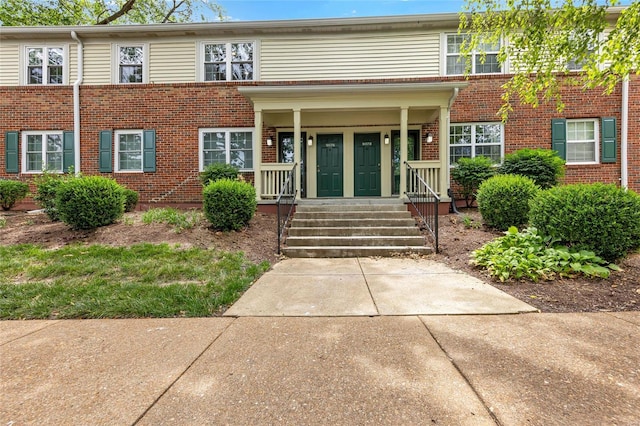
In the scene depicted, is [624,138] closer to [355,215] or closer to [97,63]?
[355,215]

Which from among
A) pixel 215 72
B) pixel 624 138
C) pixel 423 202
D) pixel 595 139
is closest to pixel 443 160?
pixel 423 202

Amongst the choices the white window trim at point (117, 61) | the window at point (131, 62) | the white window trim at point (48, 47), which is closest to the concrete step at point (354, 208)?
the white window trim at point (117, 61)

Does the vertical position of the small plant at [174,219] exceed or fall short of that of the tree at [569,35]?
it falls short

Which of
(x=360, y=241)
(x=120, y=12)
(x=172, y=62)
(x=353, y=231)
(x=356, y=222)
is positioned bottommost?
(x=360, y=241)

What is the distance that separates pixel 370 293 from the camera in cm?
364

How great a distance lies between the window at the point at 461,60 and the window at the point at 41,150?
12560mm

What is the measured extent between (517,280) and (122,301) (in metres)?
4.73

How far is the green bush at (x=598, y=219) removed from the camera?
4070 mm

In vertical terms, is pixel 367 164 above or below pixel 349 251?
above

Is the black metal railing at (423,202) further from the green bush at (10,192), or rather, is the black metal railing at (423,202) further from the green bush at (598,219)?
→ the green bush at (10,192)

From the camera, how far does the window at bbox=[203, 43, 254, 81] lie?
9867mm

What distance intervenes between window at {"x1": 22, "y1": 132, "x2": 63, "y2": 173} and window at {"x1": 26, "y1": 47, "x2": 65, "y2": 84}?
68.7 inches

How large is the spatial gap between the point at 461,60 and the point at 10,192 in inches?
539

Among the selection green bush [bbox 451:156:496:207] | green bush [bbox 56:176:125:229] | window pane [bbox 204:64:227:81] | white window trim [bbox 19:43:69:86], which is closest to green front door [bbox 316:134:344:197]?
green bush [bbox 451:156:496:207]
